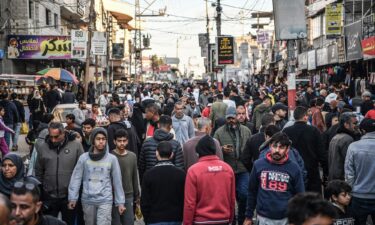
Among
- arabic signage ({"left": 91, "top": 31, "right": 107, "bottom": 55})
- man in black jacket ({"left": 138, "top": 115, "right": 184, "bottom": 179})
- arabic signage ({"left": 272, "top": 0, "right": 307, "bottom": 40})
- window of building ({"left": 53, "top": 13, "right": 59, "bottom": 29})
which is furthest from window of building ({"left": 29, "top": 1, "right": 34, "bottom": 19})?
man in black jacket ({"left": 138, "top": 115, "right": 184, "bottom": 179})

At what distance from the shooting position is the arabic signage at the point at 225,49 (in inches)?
1122

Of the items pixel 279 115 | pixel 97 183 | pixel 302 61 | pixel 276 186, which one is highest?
pixel 302 61

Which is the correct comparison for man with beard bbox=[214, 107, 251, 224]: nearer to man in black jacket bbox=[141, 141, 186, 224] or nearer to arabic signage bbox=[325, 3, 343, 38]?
man in black jacket bbox=[141, 141, 186, 224]

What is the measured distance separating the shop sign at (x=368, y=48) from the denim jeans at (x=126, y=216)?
50.2 feet

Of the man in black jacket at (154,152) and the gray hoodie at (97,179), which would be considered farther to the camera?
the man in black jacket at (154,152)

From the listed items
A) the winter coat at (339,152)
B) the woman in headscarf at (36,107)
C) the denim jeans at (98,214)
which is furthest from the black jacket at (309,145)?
the woman in headscarf at (36,107)

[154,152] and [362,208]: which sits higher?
[154,152]

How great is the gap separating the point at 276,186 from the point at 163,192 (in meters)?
1.17

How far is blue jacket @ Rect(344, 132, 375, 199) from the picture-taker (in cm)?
746

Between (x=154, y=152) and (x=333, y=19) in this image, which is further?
(x=333, y=19)

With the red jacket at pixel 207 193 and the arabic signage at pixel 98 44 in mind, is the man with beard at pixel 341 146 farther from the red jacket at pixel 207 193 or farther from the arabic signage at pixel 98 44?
the arabic signage at pixel 98 44

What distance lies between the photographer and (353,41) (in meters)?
25.8

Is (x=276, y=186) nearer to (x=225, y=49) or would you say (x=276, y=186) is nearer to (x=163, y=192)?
(x=163, y=192)

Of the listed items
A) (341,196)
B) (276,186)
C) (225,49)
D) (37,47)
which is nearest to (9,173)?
(276,186)
